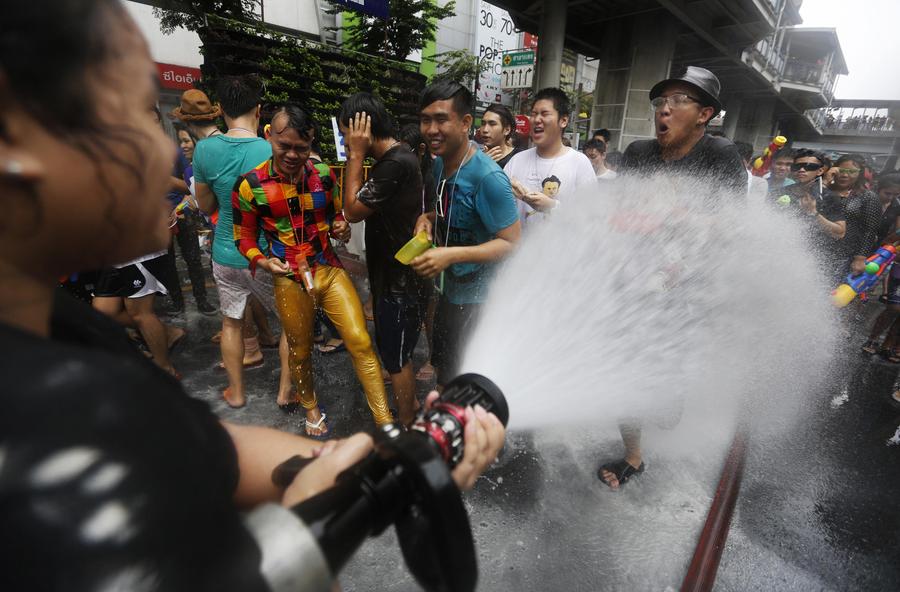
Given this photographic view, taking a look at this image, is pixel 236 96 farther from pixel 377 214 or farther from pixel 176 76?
pixel 176 76

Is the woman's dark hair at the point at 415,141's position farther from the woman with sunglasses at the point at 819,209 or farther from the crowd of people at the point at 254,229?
the woman with sunglasses at the point at 819,209

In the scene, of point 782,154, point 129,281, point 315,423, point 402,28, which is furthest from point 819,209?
point 402,28

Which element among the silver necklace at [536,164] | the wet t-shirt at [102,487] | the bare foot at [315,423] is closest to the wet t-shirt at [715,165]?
the silver necklace at [536,164]

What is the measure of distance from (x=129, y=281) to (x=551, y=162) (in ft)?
13.0

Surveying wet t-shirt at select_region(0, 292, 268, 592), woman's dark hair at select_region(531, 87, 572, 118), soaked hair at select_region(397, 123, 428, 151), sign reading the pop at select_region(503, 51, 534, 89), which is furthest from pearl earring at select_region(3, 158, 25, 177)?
sign reading the pop at select_region(503, 51, 534, 89)

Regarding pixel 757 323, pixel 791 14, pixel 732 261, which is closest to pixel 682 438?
Result: pixel 757 323

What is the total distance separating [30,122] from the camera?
0.56 meters

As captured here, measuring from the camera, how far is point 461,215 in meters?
2.95

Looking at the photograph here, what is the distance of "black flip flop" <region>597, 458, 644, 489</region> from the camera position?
3029 mm

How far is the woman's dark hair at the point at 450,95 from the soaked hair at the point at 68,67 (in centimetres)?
248

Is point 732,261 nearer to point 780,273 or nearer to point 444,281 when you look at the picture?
point 780,273

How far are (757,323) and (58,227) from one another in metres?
4.13

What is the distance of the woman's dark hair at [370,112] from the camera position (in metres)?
2.99

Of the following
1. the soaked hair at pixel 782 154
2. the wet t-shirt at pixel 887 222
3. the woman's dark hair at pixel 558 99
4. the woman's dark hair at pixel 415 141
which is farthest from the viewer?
the soaked hair at pixel 782 154
